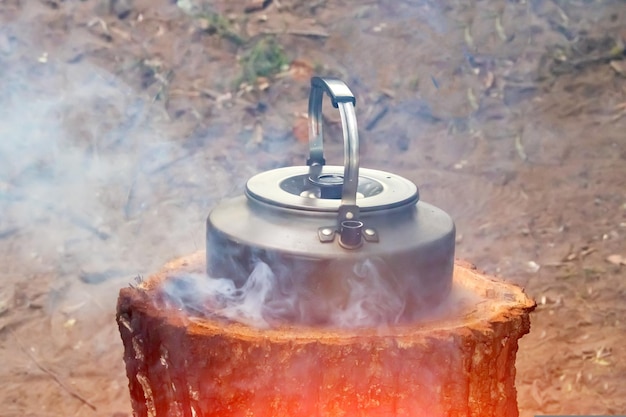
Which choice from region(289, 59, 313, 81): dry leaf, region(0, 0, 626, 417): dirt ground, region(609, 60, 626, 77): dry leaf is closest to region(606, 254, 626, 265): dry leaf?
region(0, 0, 626, 417): dirt ground

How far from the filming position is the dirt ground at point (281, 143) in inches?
171

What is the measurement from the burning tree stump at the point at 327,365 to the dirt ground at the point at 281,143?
185cm

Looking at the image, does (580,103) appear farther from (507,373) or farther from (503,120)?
(507,373)

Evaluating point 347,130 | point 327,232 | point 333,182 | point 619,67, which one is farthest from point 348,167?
point 619,67

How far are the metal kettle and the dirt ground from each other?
207 centimetres

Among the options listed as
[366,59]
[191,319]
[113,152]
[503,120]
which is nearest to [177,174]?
[113,152]

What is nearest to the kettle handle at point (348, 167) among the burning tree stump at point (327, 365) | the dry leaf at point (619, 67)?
the burning tree stump at point (327, 365)

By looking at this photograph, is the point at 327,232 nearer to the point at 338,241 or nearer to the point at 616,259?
the point at 338,241

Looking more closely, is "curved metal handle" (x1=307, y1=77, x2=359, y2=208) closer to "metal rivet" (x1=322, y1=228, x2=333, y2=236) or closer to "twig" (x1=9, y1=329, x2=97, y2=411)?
"metal rivet" (x1=322, y1=228, x2=333, y2=236)

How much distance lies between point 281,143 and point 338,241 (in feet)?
14.4

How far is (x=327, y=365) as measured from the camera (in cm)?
197

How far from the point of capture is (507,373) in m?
2.19

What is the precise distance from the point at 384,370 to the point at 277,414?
0.37 metres

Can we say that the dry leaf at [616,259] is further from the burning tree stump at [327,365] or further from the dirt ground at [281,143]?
the burning tree stump at [327,365]
